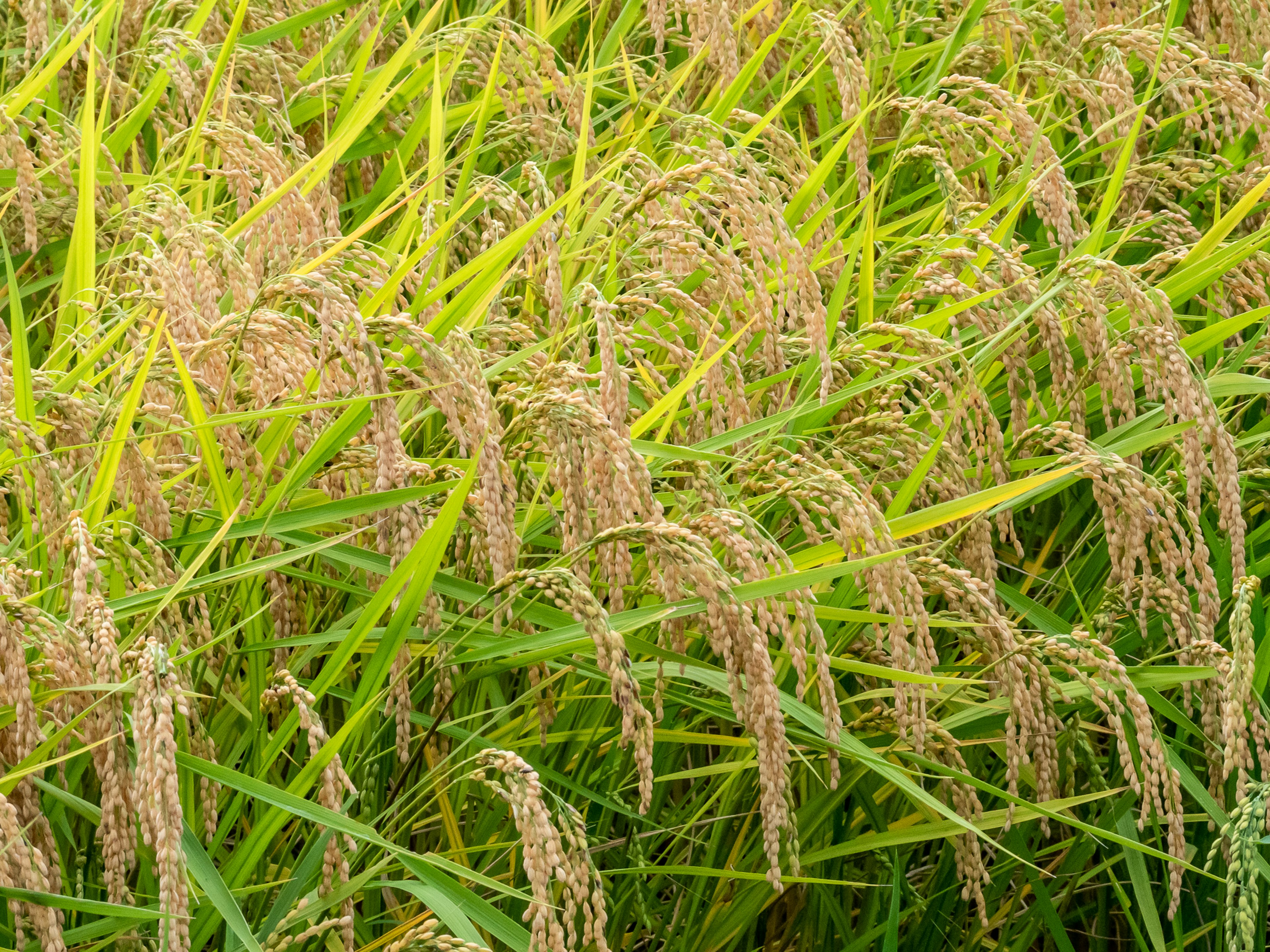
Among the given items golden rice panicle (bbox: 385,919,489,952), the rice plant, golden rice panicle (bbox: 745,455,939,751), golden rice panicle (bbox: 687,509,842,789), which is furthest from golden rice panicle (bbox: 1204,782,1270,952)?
golden rice panicle (bbox: 385,919,489,952)

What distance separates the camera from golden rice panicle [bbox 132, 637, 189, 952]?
1336mm

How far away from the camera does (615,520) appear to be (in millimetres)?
1866

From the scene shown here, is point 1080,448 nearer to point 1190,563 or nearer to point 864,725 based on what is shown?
point 1190,563

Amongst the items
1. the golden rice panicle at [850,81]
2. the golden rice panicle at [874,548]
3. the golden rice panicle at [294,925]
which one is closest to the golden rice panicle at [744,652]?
the golden rice panicle at [874,548]

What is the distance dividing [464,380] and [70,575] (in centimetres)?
62

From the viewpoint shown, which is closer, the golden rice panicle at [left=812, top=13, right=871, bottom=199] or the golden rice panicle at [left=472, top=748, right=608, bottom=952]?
the golden rice panicle at [left=472, top=748, right=608, bottom=952]

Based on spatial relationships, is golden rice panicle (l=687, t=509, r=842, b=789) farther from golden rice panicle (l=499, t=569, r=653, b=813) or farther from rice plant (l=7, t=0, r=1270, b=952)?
golden rice panicle (l=499, t=569, r=653, b=813)

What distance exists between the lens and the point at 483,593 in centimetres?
192

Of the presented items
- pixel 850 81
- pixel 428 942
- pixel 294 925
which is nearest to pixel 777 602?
pixel 428 942

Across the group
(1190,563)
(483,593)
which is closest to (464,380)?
(483,593)

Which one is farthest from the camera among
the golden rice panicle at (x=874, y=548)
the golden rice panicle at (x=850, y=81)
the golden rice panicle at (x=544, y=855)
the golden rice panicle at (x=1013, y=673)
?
the golden rice panicle at (x=850, y=81)

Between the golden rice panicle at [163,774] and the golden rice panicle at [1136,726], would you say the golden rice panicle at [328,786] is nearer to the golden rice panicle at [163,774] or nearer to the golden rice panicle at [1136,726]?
the golden rice panicle at [163,774]

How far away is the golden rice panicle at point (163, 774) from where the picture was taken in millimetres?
1336

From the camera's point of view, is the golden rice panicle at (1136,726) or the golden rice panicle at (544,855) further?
the golden rice panicle at (1136,726)
